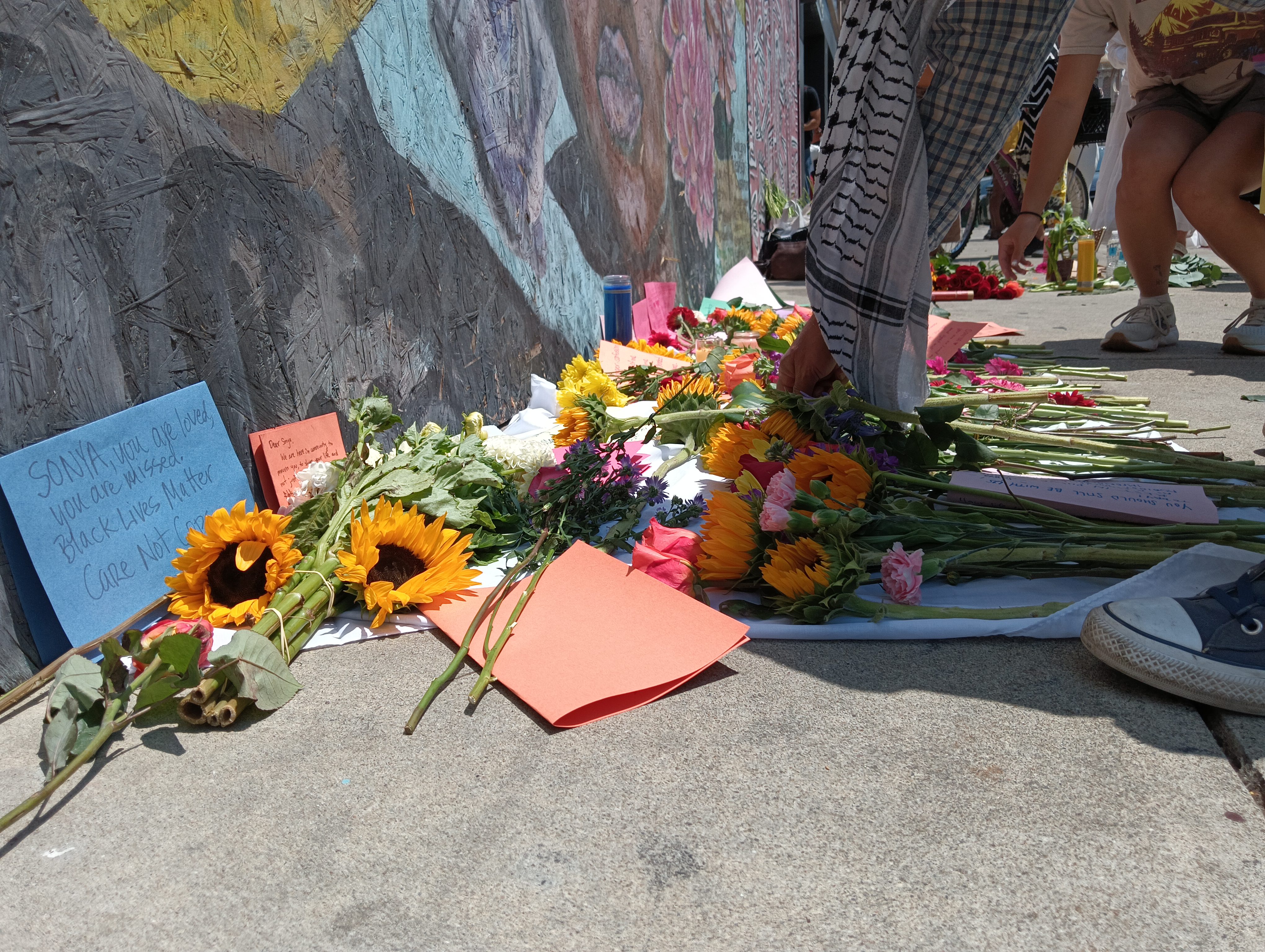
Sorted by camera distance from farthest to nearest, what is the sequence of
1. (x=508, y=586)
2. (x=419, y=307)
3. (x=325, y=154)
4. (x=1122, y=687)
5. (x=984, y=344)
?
1. (x=984, y=344)
2. (x=419, y=307)
3. (x=325, y=154)
4. (x=508, y=586)
5. (x=1122, y=687)

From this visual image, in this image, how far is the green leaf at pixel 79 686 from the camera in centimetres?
118

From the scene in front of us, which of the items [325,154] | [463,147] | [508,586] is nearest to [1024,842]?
[508,586]

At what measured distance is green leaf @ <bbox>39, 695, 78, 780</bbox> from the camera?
3.68 feet

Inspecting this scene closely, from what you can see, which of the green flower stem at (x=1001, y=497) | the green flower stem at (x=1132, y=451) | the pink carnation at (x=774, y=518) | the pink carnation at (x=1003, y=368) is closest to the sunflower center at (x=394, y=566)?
the pink carnation at (x=774, y=518)

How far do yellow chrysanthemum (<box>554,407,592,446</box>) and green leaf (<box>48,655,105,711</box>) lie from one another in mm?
1196

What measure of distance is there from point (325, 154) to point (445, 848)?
162cm

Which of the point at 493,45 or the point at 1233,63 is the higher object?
the point at 493,45

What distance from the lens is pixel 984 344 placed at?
400cm

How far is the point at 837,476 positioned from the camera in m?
1.63

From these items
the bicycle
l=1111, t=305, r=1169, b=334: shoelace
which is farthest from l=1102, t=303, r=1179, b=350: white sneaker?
the bicycle

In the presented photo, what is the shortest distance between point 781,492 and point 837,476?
0.17 metres

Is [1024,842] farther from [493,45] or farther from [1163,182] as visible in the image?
[1163,182]

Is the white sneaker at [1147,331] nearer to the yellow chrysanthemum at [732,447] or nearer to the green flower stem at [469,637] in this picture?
the yellow chrysanthemum at [732,447]

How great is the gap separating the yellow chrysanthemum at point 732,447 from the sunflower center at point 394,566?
0.70 m
